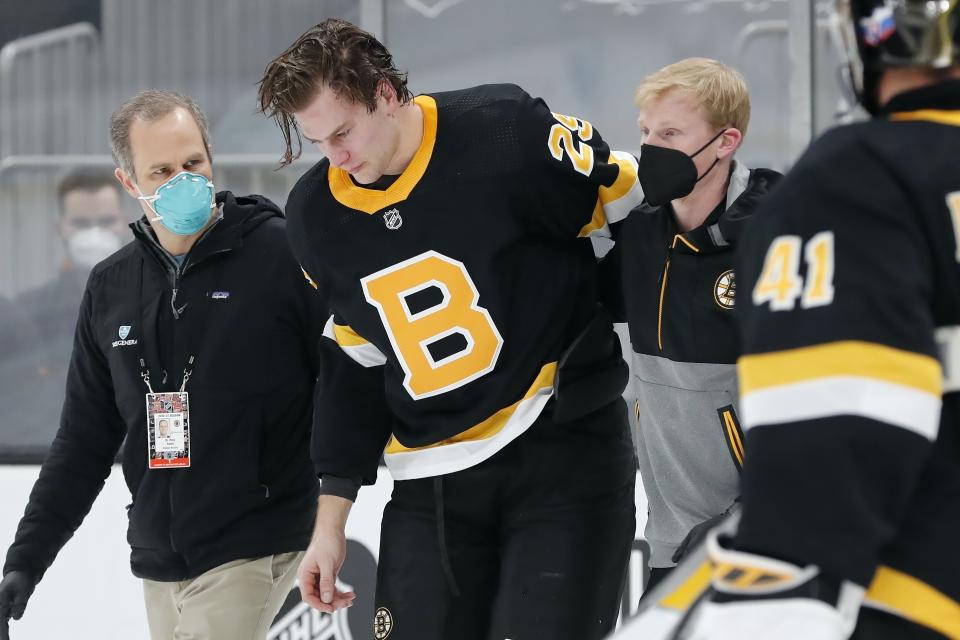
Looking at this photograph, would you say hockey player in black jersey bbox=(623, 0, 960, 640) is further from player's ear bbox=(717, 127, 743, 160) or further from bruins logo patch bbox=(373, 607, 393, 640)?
bruins logo patch bbox=(373, 607, 393, 640)

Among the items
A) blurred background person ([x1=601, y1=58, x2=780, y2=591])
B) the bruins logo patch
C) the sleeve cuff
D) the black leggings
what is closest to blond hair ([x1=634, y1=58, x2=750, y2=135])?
blurred background person ([x1=601, y1=58, x2=780, y2=591])

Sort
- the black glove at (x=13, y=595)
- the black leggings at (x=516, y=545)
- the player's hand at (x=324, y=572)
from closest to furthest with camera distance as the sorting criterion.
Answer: the black leggings at (x=516, y=545), the player's hand at (x=324, y=572), the black glove at (x=13, y=595)

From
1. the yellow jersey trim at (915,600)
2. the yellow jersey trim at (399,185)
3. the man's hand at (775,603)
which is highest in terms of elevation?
the yellow jersey trim at (399,185)

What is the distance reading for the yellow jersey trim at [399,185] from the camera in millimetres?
1875

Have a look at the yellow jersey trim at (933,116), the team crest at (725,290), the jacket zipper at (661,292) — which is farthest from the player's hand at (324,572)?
the yellow jersey trim at (933,116)

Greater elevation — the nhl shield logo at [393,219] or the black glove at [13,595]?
the nhl shield logo at [393,219]

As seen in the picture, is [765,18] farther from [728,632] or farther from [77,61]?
[728,632]

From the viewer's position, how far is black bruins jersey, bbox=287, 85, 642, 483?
185cm

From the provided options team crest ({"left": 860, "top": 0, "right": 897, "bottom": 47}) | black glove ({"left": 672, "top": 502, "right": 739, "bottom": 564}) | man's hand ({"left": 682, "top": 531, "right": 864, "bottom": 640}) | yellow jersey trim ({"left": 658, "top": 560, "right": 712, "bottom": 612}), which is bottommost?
black glove ({"left": 672, "top": 502, "right": 739, "bottom": 564})

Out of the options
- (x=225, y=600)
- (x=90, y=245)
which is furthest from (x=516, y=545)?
(x=90, y=245)

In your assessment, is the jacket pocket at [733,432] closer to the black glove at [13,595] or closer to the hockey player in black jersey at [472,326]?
the hockey player in black jersey at [472,326]

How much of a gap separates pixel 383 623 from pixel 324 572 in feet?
0.39

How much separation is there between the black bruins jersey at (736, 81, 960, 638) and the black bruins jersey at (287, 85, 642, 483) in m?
0.91

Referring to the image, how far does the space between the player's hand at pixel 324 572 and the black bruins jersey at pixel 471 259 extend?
148 millimetres
